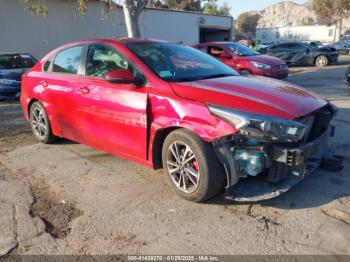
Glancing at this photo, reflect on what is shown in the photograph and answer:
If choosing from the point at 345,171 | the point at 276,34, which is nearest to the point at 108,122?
the point at 345,171

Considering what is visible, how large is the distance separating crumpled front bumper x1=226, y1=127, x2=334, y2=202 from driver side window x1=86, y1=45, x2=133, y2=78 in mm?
1911

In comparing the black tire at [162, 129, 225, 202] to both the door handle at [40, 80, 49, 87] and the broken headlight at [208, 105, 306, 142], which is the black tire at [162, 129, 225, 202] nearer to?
the broken headlight at [208, 105, 306, 142]

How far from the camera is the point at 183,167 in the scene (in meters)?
3.88

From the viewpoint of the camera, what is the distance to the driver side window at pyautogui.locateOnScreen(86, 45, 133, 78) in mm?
4550

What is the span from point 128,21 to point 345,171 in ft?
34.2

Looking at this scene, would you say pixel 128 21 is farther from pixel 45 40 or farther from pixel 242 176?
pixel 242 176

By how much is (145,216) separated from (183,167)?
631mm

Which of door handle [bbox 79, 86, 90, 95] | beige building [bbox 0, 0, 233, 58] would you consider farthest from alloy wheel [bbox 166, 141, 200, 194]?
beige building [bbox 0, 0, 233, 58]

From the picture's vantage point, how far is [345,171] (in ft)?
14.9

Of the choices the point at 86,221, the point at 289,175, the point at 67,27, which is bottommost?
the point at 86,221

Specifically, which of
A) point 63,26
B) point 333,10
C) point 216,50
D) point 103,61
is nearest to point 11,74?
point 216,50

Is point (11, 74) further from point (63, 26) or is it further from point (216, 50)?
point (63, 26)

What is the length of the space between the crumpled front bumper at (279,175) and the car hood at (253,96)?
1.11 ft

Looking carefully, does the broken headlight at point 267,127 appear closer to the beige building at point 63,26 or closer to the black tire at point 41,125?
the black tire at point 41,125
